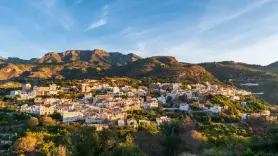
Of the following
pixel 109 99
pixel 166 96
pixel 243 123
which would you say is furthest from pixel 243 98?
pixel 109 99

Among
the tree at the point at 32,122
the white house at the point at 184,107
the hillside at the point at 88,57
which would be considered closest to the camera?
the tree at the point at 32,122

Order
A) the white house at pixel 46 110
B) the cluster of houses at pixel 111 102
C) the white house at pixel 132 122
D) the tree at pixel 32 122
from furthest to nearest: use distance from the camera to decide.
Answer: the white house at pixel 46 110 → the cluster of houses at pixel 111 102 → the white house at pixel 132 122 → the tree at pixel 32 122

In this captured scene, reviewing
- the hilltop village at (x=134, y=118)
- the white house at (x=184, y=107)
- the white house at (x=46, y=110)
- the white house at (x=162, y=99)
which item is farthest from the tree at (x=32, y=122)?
the white house at (x=162, y=99)

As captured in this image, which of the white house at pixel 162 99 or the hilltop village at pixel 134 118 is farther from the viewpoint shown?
the white house at pixel 162 99

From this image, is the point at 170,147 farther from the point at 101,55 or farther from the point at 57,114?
the point at 101,55

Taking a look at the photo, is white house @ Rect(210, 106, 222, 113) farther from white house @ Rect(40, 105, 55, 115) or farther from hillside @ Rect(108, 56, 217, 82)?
hillside @ Rect(108, 56, 217, 82)

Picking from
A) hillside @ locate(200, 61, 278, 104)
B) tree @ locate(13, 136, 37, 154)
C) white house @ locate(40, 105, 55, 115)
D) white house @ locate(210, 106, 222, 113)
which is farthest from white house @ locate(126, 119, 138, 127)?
hillside @ locate(200, 61, 278, 104)

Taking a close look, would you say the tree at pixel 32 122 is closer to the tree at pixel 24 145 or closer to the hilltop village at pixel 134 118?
the hilltop village at pixel 134 118

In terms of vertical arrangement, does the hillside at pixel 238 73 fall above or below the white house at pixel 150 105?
above

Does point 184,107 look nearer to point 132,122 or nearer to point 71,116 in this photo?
point 132,122
